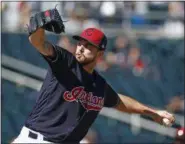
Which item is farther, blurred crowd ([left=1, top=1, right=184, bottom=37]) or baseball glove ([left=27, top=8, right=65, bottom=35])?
blurred crowd ([left=1, top=1, right=184, bottom=37])

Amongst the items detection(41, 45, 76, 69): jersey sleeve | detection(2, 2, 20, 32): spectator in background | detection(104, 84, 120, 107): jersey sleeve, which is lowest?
detection(2, 2, 20, 32): spectator in background

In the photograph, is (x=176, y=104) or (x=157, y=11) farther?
(x=157, y=11)

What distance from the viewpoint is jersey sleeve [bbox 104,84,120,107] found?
5.71 m

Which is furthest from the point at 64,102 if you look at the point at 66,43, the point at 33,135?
the point at 66,43

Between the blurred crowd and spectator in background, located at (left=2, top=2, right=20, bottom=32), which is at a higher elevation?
spectator in background, located at (left=2, top=2, right=20, bottom=32)

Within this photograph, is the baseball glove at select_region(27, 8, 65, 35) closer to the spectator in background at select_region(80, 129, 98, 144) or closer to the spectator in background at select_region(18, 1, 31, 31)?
the spectator in background at select_region(80, 129, 98, 144)

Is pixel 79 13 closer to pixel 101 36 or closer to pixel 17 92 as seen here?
pixel 17 92

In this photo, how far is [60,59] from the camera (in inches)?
196

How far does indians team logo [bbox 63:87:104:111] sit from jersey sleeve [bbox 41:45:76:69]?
0.22 meters

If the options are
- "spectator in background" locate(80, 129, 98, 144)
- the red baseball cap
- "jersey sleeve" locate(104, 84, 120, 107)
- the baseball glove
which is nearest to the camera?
the baseball glove

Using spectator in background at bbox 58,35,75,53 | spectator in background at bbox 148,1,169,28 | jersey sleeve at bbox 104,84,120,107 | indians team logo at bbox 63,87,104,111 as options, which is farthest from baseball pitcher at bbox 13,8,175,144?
spectator in background at bbox 148,1,169,28

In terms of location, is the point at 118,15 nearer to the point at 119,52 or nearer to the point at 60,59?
the point at 119,52

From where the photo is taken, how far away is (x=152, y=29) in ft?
36.9

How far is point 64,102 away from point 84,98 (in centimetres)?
18
